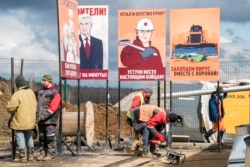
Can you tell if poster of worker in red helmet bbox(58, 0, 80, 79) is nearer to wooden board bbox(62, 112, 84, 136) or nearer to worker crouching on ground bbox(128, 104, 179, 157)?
wooden board bbox(62, 112, 84, 136)

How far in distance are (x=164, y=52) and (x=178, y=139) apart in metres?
4.33

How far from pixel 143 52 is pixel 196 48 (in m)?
1.56

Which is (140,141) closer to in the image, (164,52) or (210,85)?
(164,52)

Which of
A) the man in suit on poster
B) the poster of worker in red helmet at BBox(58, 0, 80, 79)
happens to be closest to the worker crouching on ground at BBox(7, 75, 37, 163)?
the poster of worker in red helmet at BBox(58, 0, 80, 79)

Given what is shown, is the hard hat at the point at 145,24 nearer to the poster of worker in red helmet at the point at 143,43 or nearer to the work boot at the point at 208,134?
the poster of worker in red helmet at the point at 143,43

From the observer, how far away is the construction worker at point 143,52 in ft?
66.5

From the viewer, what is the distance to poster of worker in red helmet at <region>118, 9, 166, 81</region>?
20.2m

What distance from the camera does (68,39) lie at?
16844 mm

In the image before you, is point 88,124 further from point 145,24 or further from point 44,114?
point 145,24

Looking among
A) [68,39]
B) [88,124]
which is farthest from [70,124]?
[68,39]

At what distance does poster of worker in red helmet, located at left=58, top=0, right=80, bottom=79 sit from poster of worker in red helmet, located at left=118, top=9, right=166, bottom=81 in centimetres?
303

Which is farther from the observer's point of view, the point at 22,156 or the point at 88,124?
the point at 88,124

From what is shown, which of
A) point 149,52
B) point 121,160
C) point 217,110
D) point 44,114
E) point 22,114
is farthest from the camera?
point 217,110

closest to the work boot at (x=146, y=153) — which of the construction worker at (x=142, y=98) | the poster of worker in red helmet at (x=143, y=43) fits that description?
the construction worker at (x=142, y=98)
